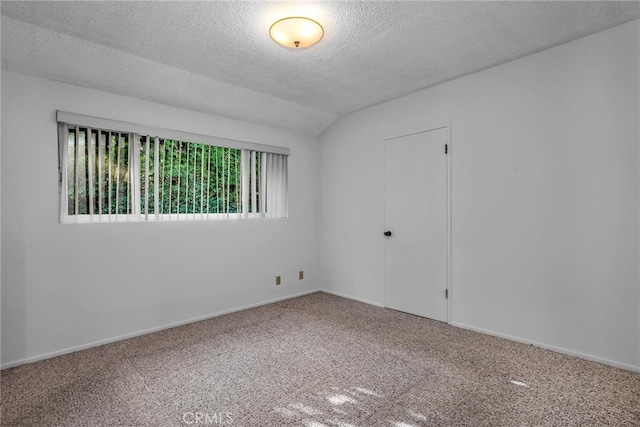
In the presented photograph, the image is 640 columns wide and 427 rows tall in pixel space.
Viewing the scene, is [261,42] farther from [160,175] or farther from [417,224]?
[417,224]

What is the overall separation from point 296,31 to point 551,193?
7.75ft

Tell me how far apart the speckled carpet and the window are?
1.25 metres

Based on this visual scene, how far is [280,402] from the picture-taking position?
202 centimetres

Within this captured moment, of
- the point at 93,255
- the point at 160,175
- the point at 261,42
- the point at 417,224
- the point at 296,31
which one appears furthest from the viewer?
the point at 417,224

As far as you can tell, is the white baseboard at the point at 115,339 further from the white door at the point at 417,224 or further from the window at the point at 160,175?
the white door at the point at 417,224

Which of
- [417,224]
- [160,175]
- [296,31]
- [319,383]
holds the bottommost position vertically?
[319,383]

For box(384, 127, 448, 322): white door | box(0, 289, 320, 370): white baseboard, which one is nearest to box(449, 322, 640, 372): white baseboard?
box(384, 127, 448, 322): white door

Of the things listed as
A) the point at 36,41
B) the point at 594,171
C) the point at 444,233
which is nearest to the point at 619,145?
the point at 594,171

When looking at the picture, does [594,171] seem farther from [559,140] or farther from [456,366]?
[456,366]

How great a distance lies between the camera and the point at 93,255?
2900 mm

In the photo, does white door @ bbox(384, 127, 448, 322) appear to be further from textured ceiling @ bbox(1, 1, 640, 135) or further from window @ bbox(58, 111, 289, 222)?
window @ bbox(58, 111, 289, 222)

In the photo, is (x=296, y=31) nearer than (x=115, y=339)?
Yes

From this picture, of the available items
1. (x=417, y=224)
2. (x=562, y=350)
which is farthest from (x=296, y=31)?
(x=562, y=350)

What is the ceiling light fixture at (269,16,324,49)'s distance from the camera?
Answer: 2162mm
